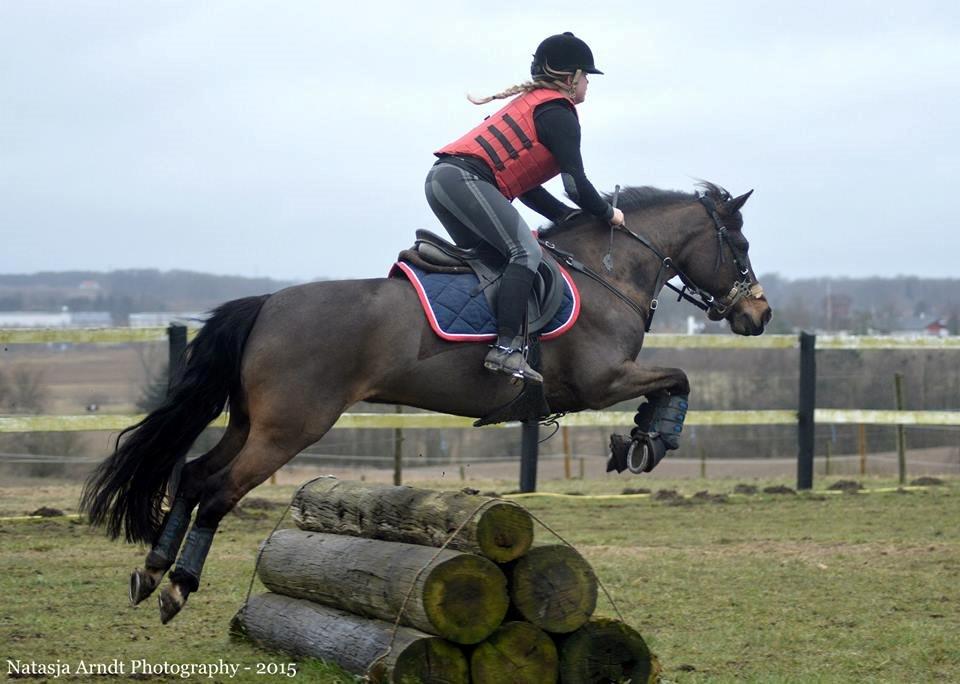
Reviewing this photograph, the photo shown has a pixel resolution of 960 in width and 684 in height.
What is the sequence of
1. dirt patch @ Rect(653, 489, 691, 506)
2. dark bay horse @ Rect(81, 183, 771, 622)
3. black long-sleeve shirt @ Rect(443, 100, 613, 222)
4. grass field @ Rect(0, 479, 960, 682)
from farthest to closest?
dirt patch @ Rect(653, 489, 691, 506)
black long-sleeve shirt @ Rect(443, 100, 613, 222)
grass field @ Rect(0, 479, 960, 682)
dark bay horse @ Rect(81, 183, 771, 622)

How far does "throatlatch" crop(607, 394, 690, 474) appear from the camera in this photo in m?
6.33

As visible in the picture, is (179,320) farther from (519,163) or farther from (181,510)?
(519,163)

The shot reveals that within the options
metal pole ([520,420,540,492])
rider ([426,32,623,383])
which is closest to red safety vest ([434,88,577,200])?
rider ([426,32,623,383])

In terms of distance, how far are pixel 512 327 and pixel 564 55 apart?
1505mm

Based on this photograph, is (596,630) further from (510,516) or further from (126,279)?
(126,279)

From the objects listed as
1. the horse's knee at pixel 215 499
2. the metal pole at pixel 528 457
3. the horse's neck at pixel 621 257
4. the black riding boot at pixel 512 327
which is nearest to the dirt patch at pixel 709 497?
the metal pole at pixel 528 457

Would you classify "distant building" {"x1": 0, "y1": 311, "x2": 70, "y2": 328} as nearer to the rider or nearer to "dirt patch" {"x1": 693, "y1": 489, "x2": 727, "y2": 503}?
"dirt patch" {"x1": 693, "y1": 489, "x2": 727, "y2": 503}

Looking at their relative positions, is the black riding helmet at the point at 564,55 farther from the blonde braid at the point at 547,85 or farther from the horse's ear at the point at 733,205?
the horse's ear at the point at 733,205

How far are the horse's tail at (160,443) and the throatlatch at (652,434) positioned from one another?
2.07 meters

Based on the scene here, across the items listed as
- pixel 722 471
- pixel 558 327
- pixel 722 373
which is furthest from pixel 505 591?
pixel 722 373

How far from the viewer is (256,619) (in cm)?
625

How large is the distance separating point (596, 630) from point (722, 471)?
68.7 feet

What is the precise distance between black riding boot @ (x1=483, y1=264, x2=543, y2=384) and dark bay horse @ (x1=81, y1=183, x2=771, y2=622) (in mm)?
133

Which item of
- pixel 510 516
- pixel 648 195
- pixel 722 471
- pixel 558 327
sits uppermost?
pixel 648 195
